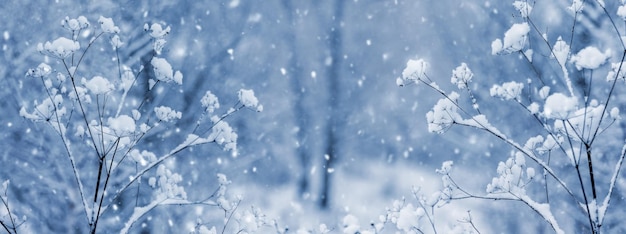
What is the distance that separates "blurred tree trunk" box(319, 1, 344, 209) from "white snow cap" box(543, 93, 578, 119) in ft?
20.6

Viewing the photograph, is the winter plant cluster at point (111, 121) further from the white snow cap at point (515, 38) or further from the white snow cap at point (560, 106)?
the white snow cap at point (560, 106)

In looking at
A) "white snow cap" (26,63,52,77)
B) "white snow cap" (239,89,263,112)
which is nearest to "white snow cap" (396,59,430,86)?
"white snow cap" (239,89,263,112)

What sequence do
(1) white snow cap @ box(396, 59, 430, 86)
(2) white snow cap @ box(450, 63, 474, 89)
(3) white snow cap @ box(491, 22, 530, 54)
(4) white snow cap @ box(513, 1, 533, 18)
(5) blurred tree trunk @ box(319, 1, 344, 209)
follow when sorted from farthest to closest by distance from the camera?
(5) blurred tree trunk @ box(319, 1, 344, 209) → (4) white snow cap @ box(513, 1, 533, 18) → (2) white snow cap @ box(450, 63, 474, 89) → (1) white snow cap @ box(396, 59, 430, 86) → (3) white snow cap @ box(491, 22, 530, 54)

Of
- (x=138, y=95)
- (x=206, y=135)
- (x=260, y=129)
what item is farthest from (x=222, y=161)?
(x=206, y=135)

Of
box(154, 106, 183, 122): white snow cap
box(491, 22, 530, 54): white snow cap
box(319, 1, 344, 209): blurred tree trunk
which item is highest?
box(319, 1, 344, 209): blurred tree trunk

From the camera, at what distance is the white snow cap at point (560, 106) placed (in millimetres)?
2139

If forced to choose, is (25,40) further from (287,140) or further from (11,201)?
(287,140)

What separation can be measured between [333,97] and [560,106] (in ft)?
22.0

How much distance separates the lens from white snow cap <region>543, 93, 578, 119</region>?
2139mm

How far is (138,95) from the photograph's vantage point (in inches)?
231

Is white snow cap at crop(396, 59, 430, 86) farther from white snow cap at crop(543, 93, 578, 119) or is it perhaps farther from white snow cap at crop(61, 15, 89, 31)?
white snow cap at crop(61, 15, 89, 31)

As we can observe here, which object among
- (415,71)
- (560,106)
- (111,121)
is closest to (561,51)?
(560,106)

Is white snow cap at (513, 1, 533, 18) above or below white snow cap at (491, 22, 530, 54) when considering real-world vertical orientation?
above

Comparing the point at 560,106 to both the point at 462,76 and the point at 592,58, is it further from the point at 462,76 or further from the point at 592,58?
the point at 462,76
